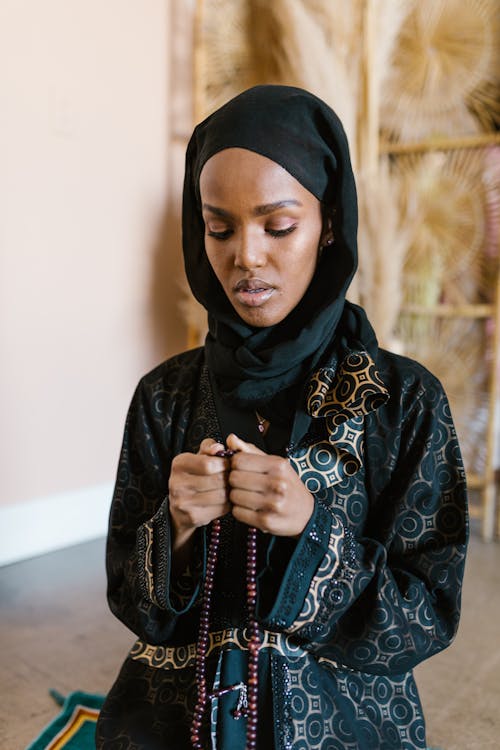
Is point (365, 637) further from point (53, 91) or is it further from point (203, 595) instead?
point (53, 91)

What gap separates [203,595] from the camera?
2.95 feet

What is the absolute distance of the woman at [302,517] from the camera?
86cm

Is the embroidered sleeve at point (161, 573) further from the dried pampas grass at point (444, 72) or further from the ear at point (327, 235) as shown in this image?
the dried pampas grass at point (444, 72)

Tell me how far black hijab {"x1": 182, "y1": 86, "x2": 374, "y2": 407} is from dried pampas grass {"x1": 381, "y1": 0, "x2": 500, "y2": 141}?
1868 millimetres

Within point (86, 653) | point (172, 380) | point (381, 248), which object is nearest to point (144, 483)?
point (172, 380)

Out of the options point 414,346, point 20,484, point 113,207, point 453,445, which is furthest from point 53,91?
point 453,445

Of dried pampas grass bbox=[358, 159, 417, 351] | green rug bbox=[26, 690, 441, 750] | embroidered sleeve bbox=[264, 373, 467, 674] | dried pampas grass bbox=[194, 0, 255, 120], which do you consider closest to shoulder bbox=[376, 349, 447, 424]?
embroidered sleeve bbox=[264, 373, 467, 674]

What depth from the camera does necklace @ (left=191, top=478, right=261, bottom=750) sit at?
0.85 m

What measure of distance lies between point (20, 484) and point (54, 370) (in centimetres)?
36

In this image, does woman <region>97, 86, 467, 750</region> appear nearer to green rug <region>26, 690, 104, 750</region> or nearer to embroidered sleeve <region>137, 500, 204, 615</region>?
embroidered sleeve <region>137, 500, 204, 615</region>

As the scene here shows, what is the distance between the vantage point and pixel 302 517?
0.81m

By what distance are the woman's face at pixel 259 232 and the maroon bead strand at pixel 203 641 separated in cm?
28

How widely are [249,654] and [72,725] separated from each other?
2.29ft

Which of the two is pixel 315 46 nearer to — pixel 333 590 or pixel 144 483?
pixel 144 483
